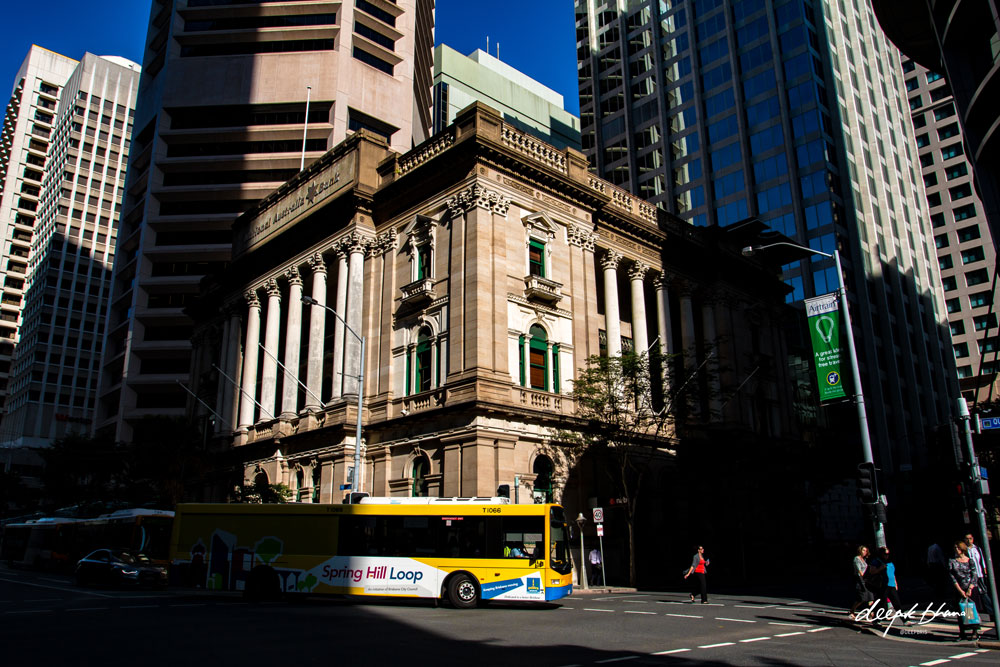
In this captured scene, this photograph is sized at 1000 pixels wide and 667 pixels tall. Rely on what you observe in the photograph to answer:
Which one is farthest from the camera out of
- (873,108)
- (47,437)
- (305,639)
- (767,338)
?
(47,437)

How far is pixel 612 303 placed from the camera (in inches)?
1526

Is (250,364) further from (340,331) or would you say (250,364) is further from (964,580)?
(964,580)

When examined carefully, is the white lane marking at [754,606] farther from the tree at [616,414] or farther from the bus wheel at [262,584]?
the bus wheel at [262,584]

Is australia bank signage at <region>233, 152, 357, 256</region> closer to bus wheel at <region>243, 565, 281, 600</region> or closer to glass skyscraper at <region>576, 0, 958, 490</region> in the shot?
bus wheel at <region>243, 565, 281, 600</region>

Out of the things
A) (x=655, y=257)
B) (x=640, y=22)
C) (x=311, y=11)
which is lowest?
(x=655, y=257)

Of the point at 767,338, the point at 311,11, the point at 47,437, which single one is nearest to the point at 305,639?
the point at 767,338

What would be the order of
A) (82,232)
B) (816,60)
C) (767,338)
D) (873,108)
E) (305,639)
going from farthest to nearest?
(82,232) → (873,108) → (816,60) → (767,338) → (305,639)

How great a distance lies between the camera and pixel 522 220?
1361 inches

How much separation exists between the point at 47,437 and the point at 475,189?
338 feet

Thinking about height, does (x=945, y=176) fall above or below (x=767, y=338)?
above

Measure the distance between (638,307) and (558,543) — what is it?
882 inches

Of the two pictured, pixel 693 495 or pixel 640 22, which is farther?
pixel 640 22

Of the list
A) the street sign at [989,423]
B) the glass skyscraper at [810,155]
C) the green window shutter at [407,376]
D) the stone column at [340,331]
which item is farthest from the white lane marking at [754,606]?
the glass skyscraper at [810,155]

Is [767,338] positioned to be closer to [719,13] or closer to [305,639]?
[305,639]
